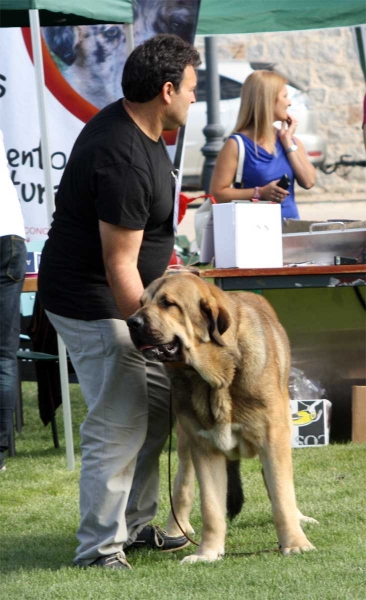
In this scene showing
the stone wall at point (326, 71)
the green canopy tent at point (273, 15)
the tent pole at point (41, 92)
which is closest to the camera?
the tent pole at point (41, 92)

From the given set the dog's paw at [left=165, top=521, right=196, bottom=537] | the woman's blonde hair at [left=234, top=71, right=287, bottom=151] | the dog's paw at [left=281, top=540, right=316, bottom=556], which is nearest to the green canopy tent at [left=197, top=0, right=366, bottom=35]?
the woman's blonde hair at [left=234, top=71, right=287, bottom=151]

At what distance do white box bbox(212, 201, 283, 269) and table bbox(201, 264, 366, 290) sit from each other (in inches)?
2.3

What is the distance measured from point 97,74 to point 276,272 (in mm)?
Result: 2438

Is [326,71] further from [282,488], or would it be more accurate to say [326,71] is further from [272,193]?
[282,488]

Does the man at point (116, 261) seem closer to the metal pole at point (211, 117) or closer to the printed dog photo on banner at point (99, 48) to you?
the printed dog photo on banner at point (99, 48)

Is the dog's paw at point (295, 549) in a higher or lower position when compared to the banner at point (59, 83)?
lower

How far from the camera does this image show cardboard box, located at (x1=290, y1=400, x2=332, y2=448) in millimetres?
5973

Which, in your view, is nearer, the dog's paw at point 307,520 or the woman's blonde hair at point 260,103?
the dog's paw at point 307,520

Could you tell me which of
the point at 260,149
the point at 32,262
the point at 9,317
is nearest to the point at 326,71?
the point at 260,149

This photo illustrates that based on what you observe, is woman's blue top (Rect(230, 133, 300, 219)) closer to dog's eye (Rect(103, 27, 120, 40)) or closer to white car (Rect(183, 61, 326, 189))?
dog's eye (Rect(103, 27, 120, 40))

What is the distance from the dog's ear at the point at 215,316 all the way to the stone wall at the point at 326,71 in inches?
602

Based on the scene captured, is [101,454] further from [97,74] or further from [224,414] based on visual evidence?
[97,74]

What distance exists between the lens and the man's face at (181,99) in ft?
11.8

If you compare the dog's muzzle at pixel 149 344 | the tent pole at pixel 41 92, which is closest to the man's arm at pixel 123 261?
the dog's muzzle at pixel 149 344
